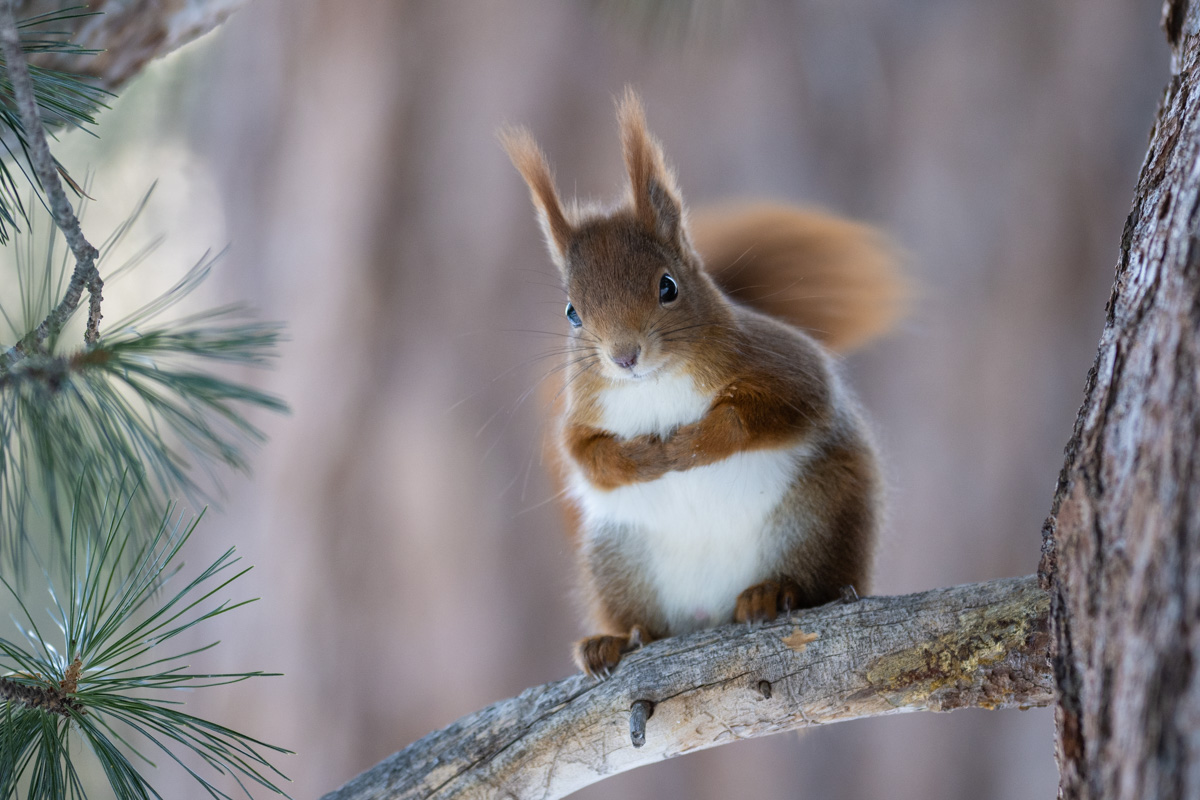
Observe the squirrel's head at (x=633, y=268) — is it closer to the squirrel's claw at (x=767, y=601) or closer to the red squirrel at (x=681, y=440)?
the red squirrel at (x=681, y=440)

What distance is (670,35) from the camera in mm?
2393

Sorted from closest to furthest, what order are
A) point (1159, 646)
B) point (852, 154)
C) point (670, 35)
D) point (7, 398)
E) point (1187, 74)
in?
point (1159, 646) < point (7, 398) < point (1187, 74) < point (670, 35) < point (852, 154)

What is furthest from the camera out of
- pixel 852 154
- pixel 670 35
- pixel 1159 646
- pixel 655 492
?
pixel 852 154

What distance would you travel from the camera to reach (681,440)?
1254mm

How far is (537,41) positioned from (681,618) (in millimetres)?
1863

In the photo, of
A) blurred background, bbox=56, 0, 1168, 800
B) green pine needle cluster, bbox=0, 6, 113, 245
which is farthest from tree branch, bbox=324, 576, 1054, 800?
blurred background, bbox=56, 0, 1168, 800

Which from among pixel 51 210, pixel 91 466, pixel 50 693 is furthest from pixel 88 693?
pixel 51 210

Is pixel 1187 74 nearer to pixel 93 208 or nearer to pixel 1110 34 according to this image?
pixel 1110 34

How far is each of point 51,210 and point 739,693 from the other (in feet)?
2.79

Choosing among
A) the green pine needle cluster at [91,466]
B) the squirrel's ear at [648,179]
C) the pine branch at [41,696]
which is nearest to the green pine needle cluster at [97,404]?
the green pine needle cluster at [91,466]

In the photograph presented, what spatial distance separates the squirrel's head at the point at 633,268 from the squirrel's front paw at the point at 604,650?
360 mm

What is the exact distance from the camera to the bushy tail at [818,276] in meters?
1.61

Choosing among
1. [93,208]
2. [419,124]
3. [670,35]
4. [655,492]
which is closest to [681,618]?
[655,492]

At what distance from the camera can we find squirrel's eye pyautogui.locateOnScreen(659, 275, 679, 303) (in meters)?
1.33
